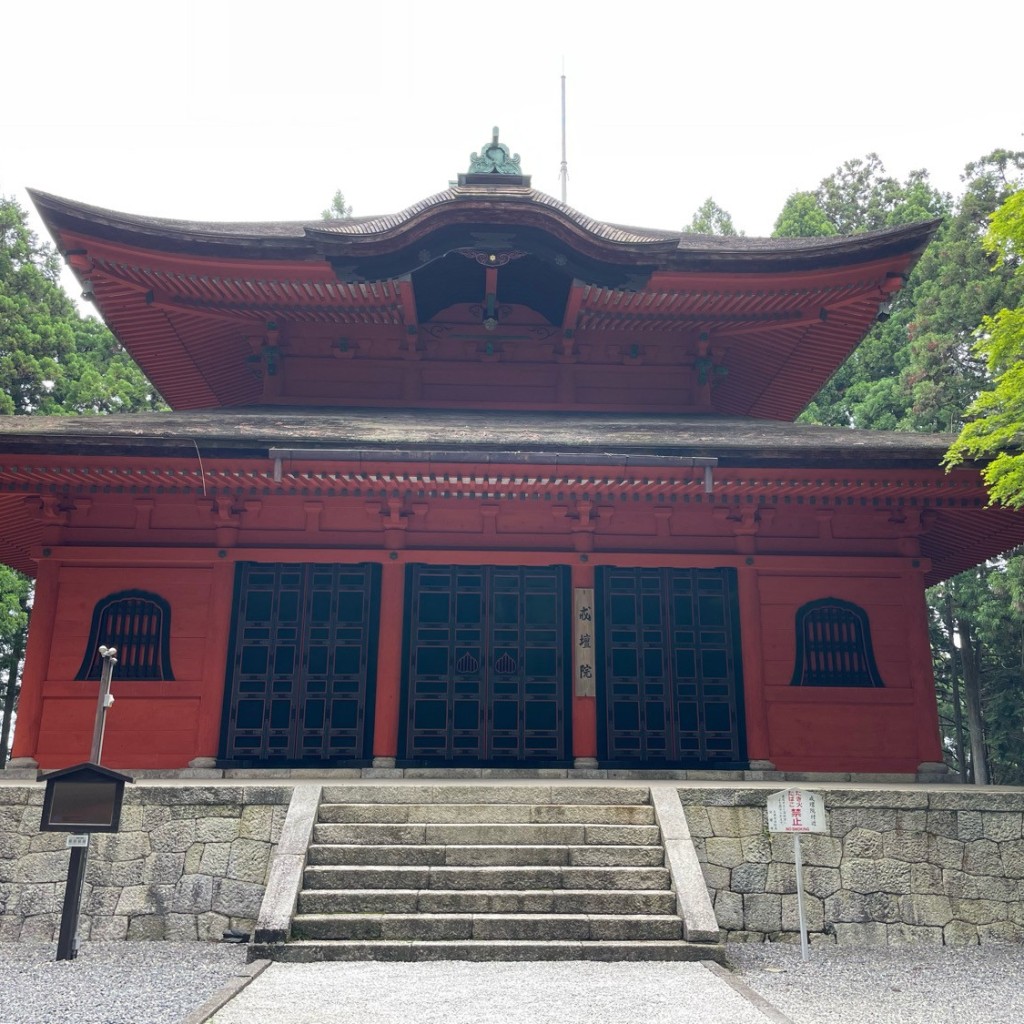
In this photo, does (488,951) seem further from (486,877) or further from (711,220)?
(711,220)

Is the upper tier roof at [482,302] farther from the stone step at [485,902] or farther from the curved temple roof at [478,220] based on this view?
the stone step at [485,902]

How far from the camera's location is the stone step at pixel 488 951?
22.5 ft

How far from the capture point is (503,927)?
719cm

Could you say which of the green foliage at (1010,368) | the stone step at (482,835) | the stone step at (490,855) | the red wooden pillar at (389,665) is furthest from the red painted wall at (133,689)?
the green foliage at (1010,368)

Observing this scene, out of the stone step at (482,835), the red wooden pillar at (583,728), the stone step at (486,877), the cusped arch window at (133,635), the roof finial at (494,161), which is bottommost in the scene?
the stone step at (486,877)

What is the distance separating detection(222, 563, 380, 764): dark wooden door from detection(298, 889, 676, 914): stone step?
11.4 ft

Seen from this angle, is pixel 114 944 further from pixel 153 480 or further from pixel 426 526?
pixel 426 526

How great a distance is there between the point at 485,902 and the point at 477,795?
4.39 ft

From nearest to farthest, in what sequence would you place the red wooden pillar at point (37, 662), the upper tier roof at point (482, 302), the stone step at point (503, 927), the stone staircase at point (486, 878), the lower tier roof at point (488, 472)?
the stone staircase at point (486, 878)
the stone step at point (503, 927)
the lower tier roof at point (488, 472)
the red wooden pillar at point (37, 662)
the upper tier roof at point (482, 302)

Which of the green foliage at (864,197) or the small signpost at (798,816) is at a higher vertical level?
the green foliage at (864,197)

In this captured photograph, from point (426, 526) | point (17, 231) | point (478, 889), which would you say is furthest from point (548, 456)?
point (17, 231)

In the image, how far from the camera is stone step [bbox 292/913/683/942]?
7.14 m

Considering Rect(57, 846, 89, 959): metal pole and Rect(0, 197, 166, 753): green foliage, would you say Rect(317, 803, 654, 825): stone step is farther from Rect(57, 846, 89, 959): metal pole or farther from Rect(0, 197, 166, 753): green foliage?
Rect(0, 197, 166, 753): green foliage

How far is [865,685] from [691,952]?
549 cm
